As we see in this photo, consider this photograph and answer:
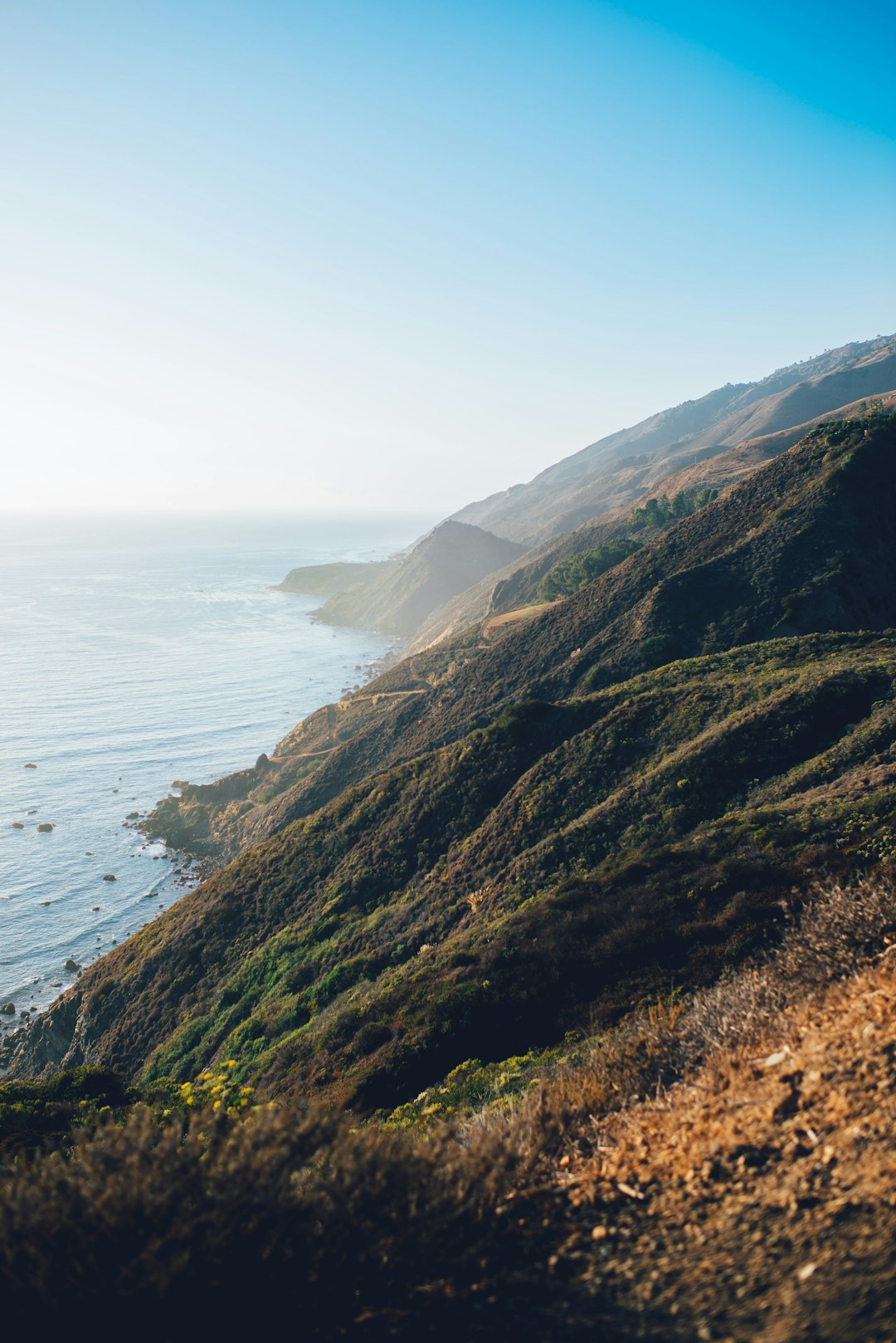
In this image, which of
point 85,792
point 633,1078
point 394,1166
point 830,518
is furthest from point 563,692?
point 85,792

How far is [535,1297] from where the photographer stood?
6828mm

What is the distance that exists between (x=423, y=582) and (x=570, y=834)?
13494 cm

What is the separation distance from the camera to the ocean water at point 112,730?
4944 centimetres

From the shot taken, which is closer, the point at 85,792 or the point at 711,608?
the point at 711,608

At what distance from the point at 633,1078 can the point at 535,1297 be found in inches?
173

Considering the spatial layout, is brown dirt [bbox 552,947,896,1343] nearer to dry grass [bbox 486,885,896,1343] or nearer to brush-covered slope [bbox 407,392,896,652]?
dry grass [bbox 486,885,896,1343]

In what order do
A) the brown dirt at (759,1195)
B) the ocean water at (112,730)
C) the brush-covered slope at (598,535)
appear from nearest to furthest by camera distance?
the brown dirt at (759,1195)
the ocean water at (112,730)
the brush-covered slope at (598,535)

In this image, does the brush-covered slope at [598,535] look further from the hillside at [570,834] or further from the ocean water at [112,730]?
the hillside at [570,834]

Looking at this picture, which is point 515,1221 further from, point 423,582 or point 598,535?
point 423,582

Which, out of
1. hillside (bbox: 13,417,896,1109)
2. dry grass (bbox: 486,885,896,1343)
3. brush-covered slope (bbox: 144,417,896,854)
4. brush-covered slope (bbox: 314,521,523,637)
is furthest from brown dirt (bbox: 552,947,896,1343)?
brush-covered slope (bbox: 314,521,523,637)

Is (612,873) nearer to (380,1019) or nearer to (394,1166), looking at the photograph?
(380,1019)

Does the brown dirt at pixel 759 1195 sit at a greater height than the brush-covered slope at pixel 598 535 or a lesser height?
lesser

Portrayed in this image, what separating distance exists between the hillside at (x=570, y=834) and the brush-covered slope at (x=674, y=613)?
0.81 ft

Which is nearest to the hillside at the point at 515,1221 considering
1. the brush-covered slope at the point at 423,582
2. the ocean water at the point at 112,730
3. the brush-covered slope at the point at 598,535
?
the ocean water at the point at 112,730
